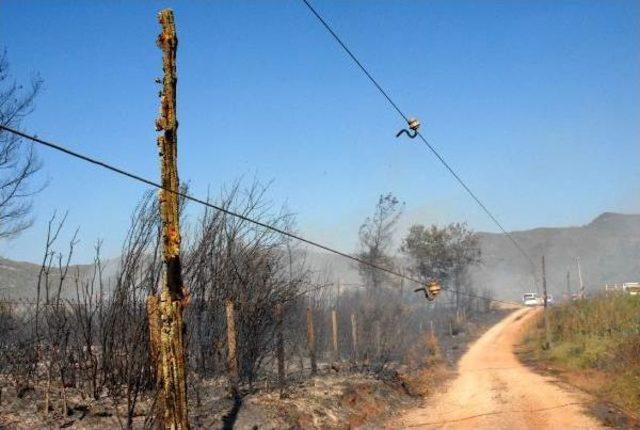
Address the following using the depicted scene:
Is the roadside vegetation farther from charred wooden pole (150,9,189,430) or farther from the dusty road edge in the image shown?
charred wooden pole (150,9,189,430)

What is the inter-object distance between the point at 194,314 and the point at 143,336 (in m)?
2.99

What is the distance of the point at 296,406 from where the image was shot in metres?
11.0

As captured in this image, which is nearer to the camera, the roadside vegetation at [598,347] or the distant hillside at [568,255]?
the roadside vegetation at [598,347]

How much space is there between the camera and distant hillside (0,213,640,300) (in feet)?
366

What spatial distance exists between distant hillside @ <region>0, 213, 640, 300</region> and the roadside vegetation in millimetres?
62588

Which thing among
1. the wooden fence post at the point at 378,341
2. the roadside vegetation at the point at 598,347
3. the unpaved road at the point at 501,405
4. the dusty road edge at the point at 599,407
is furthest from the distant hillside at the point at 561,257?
the unpaved road at the point at 501,405

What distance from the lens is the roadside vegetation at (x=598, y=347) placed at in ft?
47.8

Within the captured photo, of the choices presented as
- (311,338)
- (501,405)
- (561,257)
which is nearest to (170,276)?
(311,338)

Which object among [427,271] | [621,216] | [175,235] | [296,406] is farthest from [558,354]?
[621,216]

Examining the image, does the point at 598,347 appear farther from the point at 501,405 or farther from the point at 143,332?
the point at 143,332

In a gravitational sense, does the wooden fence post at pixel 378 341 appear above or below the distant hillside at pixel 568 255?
below

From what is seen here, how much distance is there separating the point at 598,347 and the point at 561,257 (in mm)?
122604

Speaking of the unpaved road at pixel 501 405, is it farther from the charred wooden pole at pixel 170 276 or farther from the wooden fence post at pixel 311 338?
the charred wooden pole at pixel 170 276

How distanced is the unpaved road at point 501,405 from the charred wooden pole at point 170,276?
676 cm
